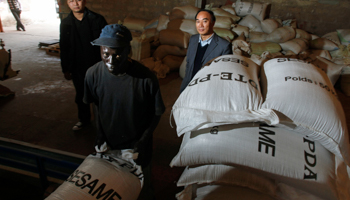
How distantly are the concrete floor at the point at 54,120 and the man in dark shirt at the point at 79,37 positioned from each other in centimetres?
82

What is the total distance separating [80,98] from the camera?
2627 millimetres

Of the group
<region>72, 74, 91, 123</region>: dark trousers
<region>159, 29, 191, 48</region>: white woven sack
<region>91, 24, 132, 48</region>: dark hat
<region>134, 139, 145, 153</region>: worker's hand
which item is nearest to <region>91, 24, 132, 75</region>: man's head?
<region>91, 24, 132, 48</region>: dark hat

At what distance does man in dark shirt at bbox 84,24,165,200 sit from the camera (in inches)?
46.1

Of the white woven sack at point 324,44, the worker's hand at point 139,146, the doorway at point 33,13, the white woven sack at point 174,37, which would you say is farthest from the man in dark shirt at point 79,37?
the doorway at point 33,13

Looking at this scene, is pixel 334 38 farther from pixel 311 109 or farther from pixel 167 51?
pixel 311 109

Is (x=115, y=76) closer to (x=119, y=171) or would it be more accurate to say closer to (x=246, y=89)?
(x=119, y=171)

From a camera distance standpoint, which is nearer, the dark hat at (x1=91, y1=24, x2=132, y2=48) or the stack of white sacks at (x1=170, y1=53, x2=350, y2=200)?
the dark hat at (x1=91, y1=24, x2=132, y2=48)

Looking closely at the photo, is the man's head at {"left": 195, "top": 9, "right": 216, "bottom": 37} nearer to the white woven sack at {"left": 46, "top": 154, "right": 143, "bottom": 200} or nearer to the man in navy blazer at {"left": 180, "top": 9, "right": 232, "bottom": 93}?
the man in navy blazer at {"left": 180, "top": 9, "right": 232, "bottom": 93}

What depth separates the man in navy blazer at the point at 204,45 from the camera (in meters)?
2.10

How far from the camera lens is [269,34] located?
449 cm

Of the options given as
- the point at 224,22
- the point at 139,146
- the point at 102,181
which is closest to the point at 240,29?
the point at 224,22

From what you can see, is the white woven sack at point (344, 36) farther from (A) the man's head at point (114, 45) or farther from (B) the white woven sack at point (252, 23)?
(A) the man's head at point (114, 45)

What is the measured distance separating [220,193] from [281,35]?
13.4 feet

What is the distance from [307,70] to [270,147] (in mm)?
777
